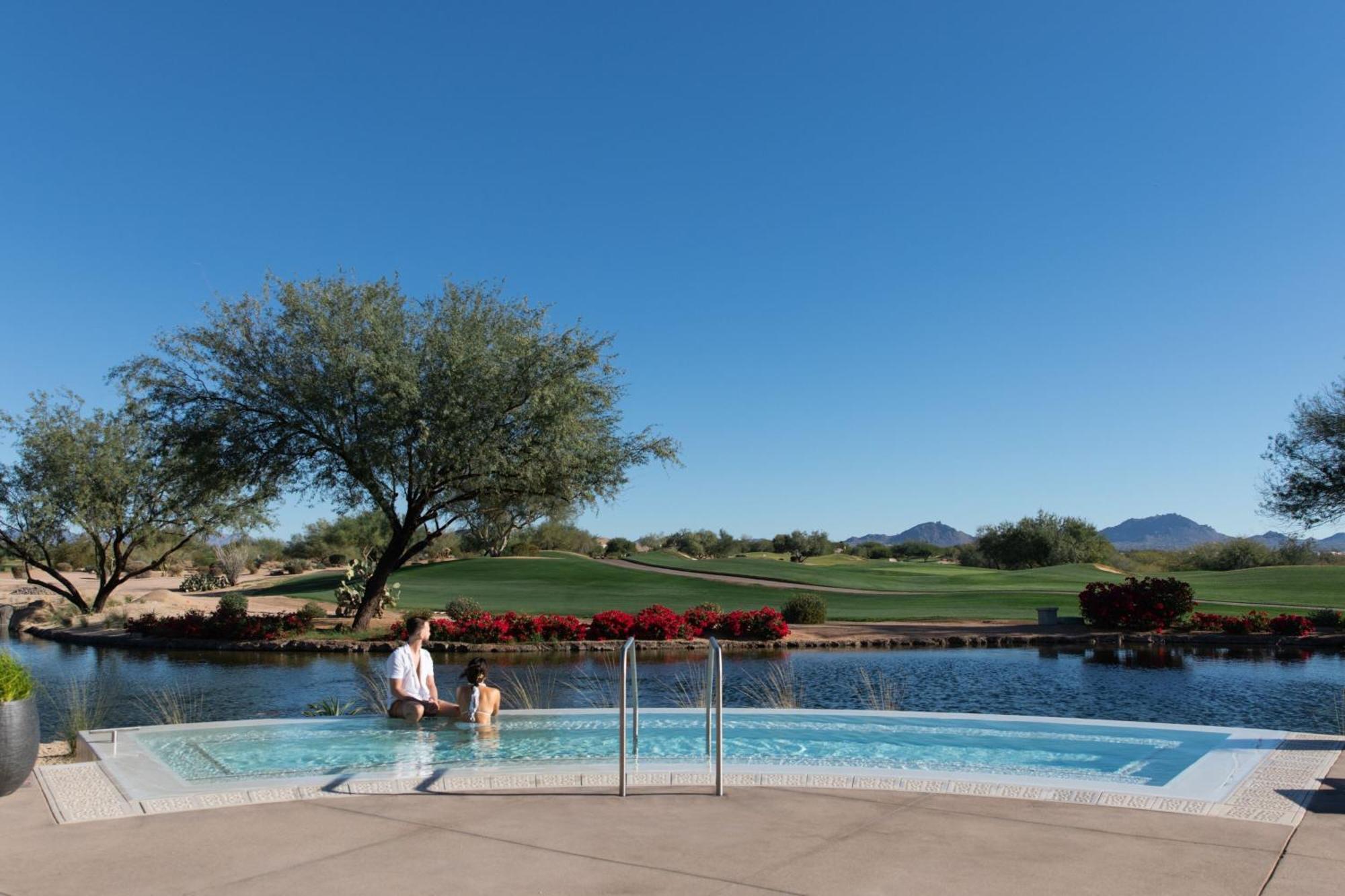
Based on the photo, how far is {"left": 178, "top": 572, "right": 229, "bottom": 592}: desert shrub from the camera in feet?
163

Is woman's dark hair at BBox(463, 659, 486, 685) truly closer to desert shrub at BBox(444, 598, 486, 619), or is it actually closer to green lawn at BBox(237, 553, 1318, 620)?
desert shrub at BBox(444, 598, 486, 619)

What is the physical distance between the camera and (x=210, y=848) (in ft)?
17.5

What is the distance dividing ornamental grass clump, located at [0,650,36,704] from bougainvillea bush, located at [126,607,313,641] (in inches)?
733

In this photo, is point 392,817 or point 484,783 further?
point 484,783

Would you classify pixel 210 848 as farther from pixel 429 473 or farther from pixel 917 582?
pixel 917 582

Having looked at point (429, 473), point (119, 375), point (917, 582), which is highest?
point (119, 375)

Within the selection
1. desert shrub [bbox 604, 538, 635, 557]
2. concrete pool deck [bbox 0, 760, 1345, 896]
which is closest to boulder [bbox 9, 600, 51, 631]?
concrete pool deck [bbox 0, 760, 1345, 896]

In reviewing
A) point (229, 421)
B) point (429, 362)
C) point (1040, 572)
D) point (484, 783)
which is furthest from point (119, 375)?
point (1040, 572)

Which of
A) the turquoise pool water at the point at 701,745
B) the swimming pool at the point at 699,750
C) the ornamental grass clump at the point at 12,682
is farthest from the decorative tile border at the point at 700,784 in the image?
the ornamental grass clump at the point at 12,682

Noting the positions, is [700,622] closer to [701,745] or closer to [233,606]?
[233,606]

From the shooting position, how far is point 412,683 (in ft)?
34.3

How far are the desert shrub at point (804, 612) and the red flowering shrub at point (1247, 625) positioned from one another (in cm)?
1083

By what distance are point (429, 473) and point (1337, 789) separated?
69.1 ft

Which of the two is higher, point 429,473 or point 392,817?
point 429,473
